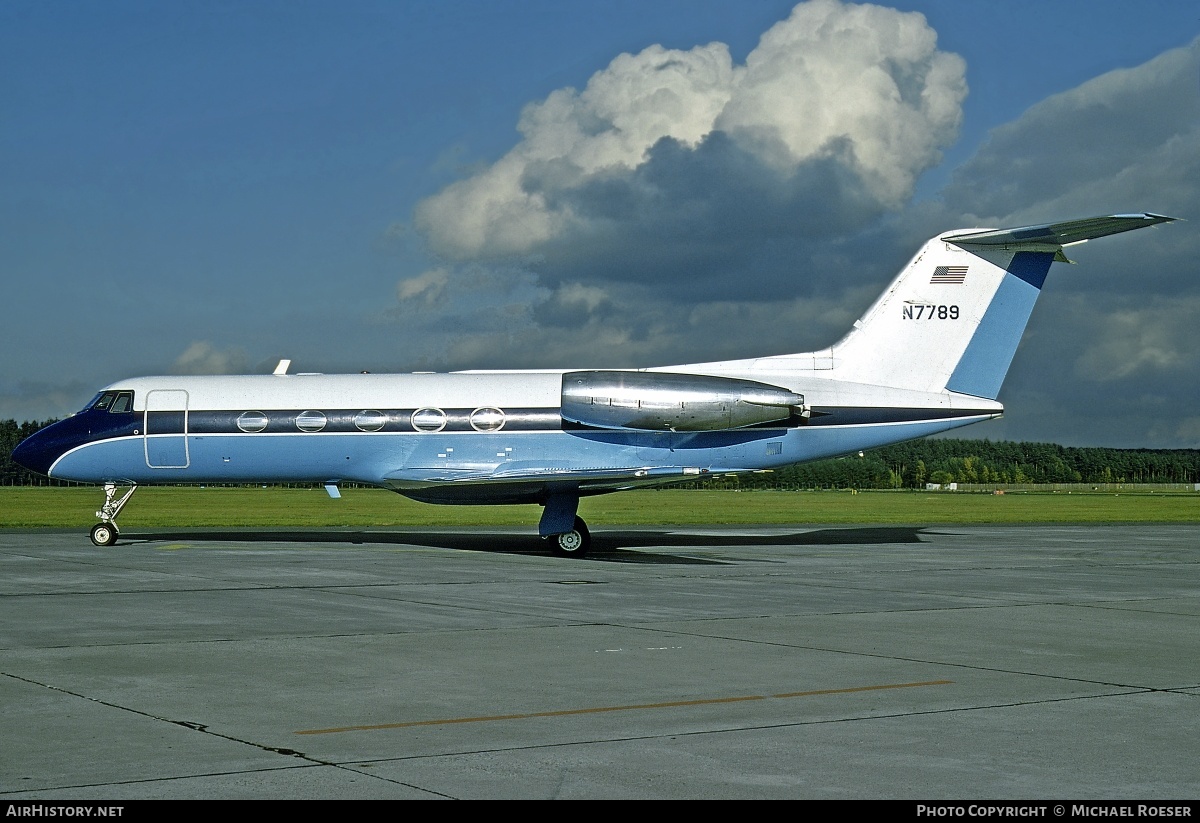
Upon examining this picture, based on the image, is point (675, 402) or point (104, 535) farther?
point (104, 535)

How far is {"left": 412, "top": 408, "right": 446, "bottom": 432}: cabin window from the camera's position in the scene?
1042 inches

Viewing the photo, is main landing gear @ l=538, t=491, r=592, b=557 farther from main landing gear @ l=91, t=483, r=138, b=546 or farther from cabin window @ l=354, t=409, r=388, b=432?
main landing gear @ l=91, t=483, r=138, b=546

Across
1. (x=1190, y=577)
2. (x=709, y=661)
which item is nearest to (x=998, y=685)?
(x=709, y=661)

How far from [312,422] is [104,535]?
17.2 ft

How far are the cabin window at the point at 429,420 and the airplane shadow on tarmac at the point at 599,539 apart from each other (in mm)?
2982

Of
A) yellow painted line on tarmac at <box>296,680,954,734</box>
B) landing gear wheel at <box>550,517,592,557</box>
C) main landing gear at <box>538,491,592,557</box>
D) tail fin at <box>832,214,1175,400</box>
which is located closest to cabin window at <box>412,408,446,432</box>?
main landing gear at <box>538,491,592,557</box>

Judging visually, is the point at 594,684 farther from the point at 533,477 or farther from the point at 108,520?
the point at 108,520

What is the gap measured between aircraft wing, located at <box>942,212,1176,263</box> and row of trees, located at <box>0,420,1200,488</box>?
208 feet

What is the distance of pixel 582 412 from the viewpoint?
1028 inches

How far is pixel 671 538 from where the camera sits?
3219 cm

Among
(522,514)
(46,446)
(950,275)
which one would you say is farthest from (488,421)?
(522,514)

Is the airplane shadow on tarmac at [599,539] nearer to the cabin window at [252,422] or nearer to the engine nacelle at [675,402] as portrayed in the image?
the engine nacelle at [675,402]

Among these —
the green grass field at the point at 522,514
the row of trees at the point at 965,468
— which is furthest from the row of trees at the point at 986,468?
the green grass field at the point at 522,514

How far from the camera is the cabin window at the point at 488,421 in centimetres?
2638
